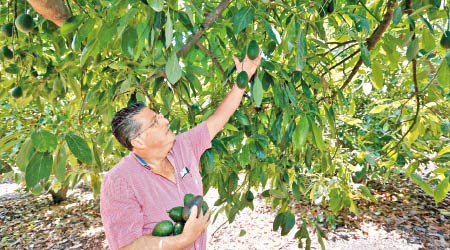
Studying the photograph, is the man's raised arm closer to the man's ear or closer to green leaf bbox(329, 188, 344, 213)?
the man's ear

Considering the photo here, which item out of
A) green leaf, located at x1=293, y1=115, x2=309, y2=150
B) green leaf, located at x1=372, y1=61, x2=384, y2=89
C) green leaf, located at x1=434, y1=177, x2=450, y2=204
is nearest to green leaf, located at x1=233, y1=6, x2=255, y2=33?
Result: green leaf, located at x1=293, y1=115, x2=309, y2=150

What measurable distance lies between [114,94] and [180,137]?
37 centimetres

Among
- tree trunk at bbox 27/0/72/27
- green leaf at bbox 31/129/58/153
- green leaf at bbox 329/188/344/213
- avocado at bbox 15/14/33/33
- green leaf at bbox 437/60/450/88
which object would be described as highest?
avocado at bbox 15/14/33/33

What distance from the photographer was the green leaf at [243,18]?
2.83 feet

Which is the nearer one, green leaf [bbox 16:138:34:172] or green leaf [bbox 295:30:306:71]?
green leaf [bbox 16:138:34:172]

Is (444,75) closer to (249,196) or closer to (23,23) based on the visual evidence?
(249,196)

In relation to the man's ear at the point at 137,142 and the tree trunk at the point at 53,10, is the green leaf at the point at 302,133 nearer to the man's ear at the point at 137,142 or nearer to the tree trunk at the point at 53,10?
the man's ear at the point at 137,142

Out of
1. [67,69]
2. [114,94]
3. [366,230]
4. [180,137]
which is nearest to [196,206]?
[180,137]

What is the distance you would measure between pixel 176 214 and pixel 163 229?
72 mm

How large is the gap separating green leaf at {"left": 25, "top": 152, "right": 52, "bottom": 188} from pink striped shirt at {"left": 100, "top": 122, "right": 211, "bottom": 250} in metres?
0.37

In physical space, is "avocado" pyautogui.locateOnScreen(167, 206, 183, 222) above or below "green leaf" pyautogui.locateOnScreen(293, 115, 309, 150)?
below

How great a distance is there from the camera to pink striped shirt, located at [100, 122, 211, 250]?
110 cm

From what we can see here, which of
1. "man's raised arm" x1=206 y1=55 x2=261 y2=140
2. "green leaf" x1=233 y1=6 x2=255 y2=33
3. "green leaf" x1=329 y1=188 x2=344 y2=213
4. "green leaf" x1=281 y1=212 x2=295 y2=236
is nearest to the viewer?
"green leaf" x1=233 y1=6 x2=255 y2=33

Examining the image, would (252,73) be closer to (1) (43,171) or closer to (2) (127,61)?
(2) (127,61)
